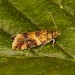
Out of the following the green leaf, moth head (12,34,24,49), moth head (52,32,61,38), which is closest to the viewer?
the green leaf

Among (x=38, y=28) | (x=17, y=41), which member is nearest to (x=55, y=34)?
(x=38, y=28)

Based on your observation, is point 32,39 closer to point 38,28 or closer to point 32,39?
point 32,39

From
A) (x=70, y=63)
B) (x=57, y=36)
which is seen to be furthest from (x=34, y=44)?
(x=70, y=63)

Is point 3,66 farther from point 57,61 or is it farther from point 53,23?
point 53,23

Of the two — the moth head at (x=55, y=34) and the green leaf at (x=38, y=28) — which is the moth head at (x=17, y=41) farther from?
the moth head at (x=55, y=34)

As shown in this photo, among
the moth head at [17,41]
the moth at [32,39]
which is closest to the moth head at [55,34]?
the moth at [32,39]

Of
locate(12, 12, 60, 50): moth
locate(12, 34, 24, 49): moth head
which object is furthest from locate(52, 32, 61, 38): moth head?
locate(12, 34, 24, 49): moth head

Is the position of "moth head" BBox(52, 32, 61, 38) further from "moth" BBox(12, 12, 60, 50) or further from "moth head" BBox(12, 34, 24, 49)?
"moth head" BBox(12, 34, 24, 49)
